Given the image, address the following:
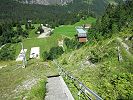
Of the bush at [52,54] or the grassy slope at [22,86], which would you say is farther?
the bush at [52,54]

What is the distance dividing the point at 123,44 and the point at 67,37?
485ft

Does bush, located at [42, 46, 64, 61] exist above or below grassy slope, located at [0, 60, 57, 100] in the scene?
below

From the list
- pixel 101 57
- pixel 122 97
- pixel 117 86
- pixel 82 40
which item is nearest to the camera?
pixel 122 97

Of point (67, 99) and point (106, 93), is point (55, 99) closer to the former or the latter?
point (67, 99)

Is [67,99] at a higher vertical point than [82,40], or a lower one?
higher

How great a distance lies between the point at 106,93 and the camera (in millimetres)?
15836

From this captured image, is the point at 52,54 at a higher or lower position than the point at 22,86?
lower

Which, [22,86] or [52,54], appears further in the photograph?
[52,54]

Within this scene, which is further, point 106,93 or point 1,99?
point 1,99

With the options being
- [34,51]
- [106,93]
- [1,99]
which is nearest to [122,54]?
[1,99]

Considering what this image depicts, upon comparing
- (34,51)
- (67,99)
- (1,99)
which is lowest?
(34,51)

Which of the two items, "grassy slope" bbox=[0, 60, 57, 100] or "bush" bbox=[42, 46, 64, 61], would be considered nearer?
"grassy slope" bbox=[0, 60, 57, 100]

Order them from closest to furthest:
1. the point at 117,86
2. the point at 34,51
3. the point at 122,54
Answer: the point at 117,86
the point at 122,54
the point at 34,51

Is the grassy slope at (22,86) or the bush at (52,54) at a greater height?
the grassy slope at (22,86)
